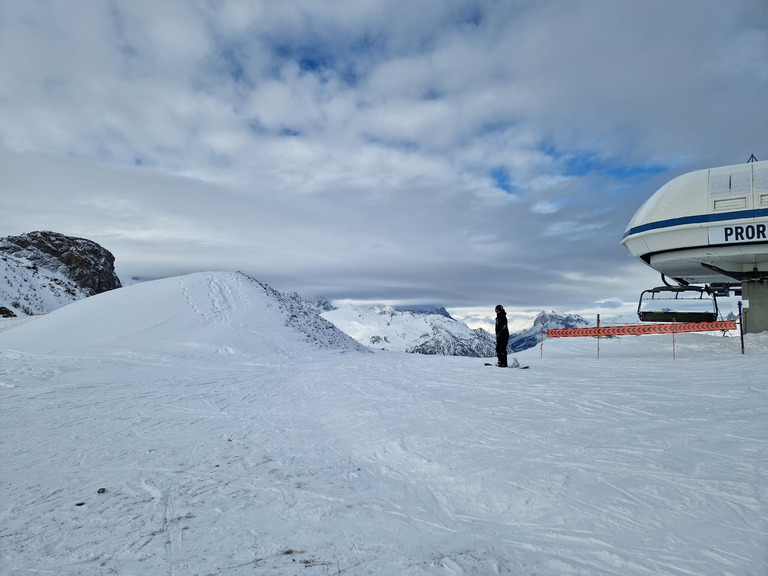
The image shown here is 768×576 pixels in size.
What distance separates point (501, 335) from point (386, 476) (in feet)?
32.9

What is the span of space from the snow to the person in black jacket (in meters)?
2.94

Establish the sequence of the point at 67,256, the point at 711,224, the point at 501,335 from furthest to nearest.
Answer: the point at 67,256 → the point at 711,224 → the point at 501,335

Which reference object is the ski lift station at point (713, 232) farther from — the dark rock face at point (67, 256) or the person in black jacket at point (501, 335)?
the dark rock face at point (67, 256)

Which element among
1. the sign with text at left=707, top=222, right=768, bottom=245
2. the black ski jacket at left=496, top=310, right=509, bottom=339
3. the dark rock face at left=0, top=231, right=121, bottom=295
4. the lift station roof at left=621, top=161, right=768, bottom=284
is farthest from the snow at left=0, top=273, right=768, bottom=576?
the dark rock face at left=0, top=231, right=121, bottom=295

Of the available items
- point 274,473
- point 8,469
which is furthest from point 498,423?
point 8,469

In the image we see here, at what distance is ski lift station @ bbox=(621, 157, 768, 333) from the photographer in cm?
1662

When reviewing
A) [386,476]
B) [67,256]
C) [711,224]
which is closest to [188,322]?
[386,476]

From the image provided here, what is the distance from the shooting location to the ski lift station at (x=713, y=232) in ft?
54.5

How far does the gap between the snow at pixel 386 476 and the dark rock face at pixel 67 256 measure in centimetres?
5993

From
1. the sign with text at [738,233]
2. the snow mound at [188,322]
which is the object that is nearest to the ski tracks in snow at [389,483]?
the snow mound at [188,322]

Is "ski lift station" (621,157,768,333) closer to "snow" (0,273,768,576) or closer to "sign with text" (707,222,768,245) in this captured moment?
"sign with text" (707,222,768,245)

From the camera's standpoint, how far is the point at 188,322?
1973cm

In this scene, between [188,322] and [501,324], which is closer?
[501,324]

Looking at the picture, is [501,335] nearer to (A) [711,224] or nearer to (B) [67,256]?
(A) [711,224]
